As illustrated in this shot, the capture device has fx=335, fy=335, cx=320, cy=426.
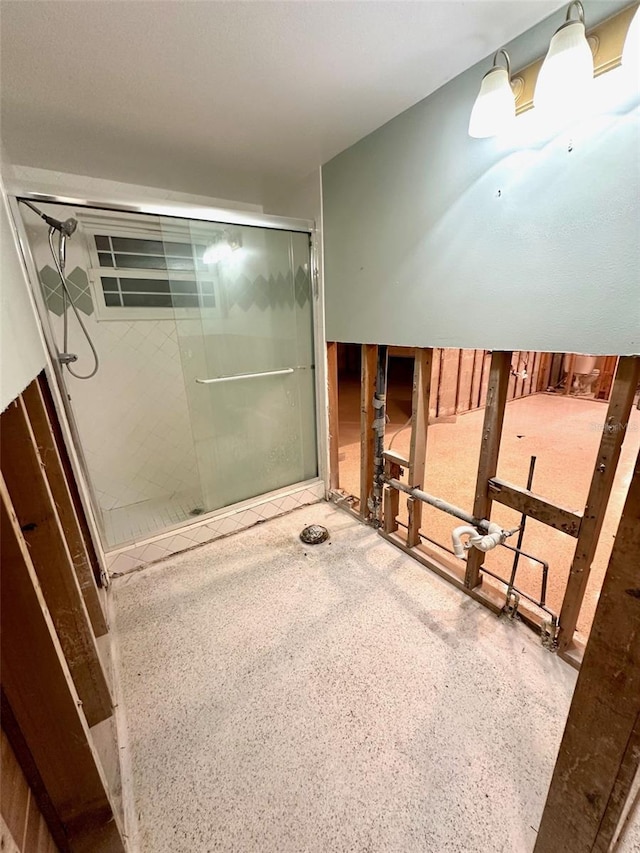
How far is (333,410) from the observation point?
241 cm

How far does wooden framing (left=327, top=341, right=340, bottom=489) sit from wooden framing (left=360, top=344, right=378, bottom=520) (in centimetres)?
32

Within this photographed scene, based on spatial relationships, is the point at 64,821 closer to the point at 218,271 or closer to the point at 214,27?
the point at 214,27

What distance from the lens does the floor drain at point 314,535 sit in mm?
2064

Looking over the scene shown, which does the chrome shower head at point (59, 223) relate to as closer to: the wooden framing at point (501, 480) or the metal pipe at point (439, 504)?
the wooden framing at point (501, 480)

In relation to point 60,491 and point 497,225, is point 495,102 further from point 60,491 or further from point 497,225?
point 60,491

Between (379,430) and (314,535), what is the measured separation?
77 cm

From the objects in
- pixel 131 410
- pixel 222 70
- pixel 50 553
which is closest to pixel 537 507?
pixel 50 553

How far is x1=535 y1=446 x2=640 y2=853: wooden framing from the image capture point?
0.53 m

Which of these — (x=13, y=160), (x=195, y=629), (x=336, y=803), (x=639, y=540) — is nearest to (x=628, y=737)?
(x=639, y=540)

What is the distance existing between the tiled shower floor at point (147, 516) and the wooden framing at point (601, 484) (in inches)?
77.7

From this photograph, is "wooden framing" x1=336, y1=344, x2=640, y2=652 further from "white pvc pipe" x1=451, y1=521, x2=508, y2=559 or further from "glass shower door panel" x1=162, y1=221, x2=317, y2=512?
"glass shower door panel" x1=162, y1=221, x2=317, y2=512

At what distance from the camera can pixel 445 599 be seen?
162cm

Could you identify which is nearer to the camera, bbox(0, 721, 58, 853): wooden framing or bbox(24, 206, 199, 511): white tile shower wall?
bbox(0, 721, 58, 853): wooden framing

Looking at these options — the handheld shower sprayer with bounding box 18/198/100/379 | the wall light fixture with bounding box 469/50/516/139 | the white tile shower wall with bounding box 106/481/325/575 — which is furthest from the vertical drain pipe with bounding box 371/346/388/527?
the handheld shower sprayer with bounding box 18/198/100/379
